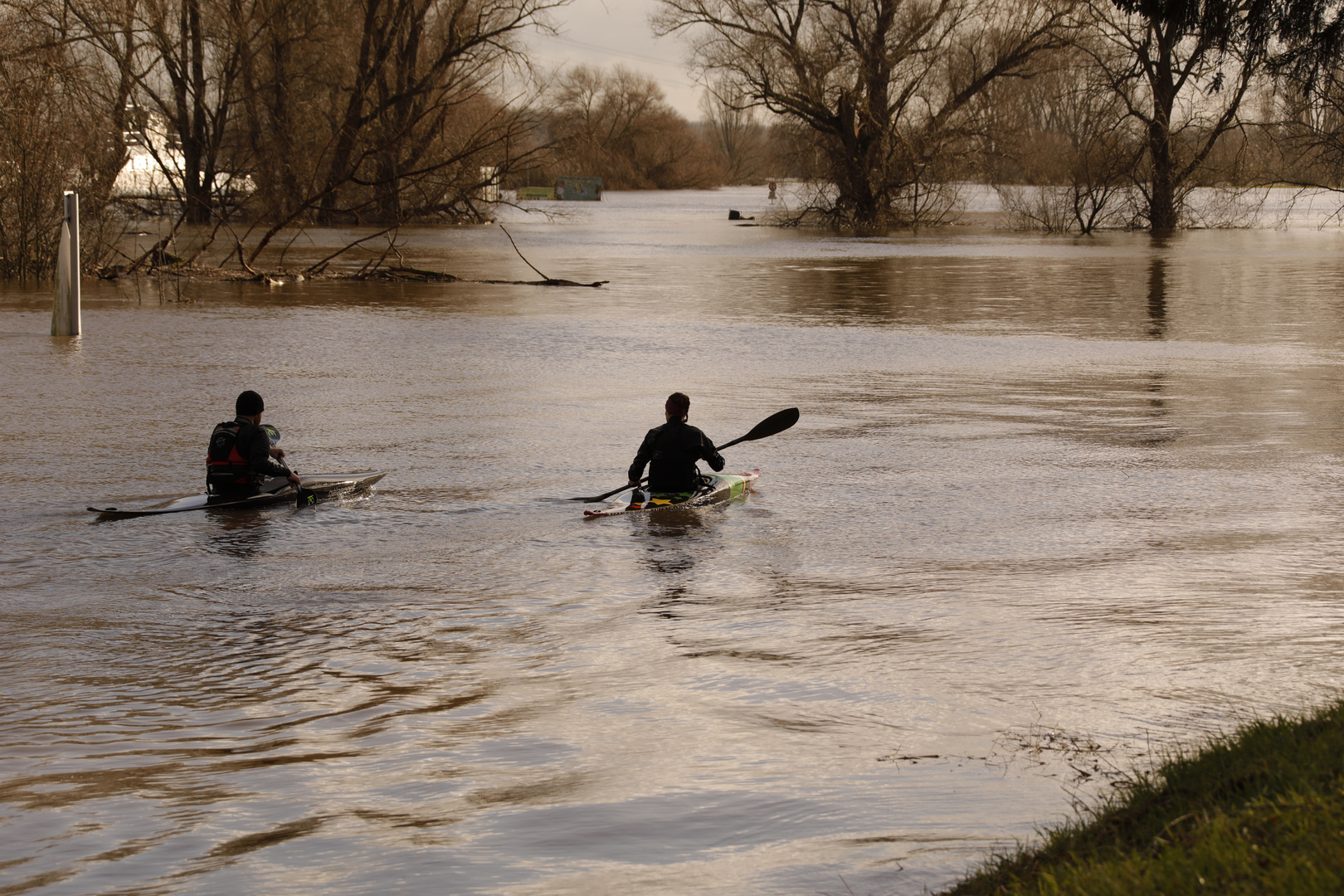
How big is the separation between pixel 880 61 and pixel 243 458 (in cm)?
4478

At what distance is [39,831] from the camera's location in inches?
176

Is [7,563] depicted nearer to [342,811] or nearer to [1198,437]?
[342,811]

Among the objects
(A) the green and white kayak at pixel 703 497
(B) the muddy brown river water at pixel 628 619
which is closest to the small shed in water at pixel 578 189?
(B) the muddy brown river water at pixel 628 619

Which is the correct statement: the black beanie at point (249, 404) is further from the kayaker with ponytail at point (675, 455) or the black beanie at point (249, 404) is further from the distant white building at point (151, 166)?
the distant white building at point (151, 166)

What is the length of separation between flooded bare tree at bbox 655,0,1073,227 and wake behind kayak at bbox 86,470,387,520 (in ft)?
142

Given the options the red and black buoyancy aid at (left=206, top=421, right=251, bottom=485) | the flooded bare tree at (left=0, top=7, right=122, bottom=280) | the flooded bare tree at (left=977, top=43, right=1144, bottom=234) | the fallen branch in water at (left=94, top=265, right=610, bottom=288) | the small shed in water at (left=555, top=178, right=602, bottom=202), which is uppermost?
the small shed in water at (left=555, top=178, right=602, bottom=202)

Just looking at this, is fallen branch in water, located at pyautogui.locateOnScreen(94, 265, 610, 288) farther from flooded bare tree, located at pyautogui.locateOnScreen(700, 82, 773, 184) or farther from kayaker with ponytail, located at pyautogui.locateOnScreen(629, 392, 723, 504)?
flooded bare tree, located at pyautogui.locateOnScreen(700, 82, 773, 184)

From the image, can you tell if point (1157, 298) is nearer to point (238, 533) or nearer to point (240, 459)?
point (240, 459)

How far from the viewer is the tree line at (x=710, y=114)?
3009cm

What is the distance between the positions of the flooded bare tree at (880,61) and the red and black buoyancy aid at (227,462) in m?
43.7

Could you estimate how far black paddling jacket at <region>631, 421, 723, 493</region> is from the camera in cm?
986

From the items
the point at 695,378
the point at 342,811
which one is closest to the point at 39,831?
the point at 342,811

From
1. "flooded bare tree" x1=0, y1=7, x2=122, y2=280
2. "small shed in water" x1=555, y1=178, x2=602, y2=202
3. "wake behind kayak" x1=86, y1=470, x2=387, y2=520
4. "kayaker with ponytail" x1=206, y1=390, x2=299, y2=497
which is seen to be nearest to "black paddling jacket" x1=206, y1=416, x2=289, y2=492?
"kayaker with ponytail" x1=206, y1=390, x2=299, y2=497

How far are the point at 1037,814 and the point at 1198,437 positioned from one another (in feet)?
28.4
